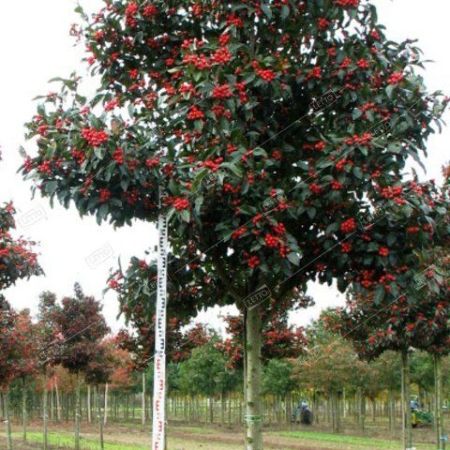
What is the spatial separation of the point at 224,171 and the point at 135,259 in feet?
4.60

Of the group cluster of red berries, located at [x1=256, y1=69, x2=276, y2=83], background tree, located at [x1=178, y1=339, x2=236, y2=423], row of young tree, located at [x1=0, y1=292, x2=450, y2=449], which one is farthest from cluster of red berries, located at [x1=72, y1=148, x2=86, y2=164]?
background tree, located at [x1=178, y1=339, x2=236, y2=423]

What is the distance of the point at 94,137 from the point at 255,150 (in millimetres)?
1045

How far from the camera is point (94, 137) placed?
423 centimetres

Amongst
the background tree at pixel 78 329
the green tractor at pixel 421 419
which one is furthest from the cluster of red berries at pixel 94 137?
the green tractor at pixel 421 419

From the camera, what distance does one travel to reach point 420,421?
114ft

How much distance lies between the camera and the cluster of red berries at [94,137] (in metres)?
4.23

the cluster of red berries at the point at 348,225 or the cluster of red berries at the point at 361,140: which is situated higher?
the cluster of red berries at the point at 361,140

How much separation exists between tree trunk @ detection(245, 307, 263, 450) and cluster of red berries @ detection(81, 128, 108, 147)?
183 centimetres

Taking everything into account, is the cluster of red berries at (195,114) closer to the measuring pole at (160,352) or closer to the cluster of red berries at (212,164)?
the cluster of red berries at (212,164)

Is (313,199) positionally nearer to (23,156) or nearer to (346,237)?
(346,237)

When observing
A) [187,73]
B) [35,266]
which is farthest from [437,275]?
[35,266]

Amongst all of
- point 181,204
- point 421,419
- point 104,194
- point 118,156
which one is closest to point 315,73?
point 181,204

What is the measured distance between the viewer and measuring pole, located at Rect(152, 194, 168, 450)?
172 inches

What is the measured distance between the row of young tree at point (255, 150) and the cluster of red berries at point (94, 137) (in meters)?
0.01
